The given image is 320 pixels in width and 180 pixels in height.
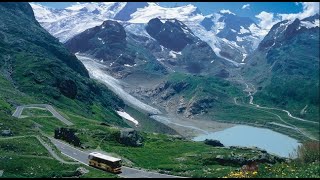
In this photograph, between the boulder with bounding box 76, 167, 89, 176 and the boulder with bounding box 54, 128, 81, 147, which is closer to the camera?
the boulder with bounding box 76, 167, 89, 176

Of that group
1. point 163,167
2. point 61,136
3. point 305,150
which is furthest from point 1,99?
point 305,150

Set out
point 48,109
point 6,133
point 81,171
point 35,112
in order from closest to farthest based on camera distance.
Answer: point 81,171 < point 6,133 < point 35,112 < point 48,109

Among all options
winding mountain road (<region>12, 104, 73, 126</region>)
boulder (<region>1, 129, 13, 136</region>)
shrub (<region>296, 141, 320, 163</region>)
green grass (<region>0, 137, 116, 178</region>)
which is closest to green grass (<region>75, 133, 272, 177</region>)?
green grass (<region>0, 137, 116, 178</region>)

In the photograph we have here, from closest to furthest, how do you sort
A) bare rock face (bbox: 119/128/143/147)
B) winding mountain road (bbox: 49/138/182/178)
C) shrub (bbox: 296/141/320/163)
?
shrub (bbox: 296/141/320/163) → winding mountain road (bbox: 49/138/182/178) → bare rock face (bbox: 119/128/143/147)

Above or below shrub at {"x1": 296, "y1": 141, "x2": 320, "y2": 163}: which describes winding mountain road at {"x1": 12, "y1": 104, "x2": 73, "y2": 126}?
below

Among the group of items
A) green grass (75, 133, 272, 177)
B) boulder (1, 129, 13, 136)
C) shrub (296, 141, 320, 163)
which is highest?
shrub (296, 141, 320, 163)

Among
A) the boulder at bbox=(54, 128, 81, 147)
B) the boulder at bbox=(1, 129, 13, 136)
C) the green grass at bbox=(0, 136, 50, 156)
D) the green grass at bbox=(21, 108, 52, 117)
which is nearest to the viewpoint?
the green grass at bbox=(0, 136, 50, 156)

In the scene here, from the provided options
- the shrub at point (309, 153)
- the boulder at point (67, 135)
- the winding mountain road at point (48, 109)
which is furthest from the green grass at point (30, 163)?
the winding mountain road at point (48, 109)

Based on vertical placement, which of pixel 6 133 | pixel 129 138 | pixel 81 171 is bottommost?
pixel 81 171

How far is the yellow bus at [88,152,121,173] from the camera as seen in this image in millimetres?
80625

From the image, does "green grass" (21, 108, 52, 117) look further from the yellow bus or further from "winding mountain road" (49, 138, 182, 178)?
the yellow bus

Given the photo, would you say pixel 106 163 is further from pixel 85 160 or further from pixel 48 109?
pixel 48 109

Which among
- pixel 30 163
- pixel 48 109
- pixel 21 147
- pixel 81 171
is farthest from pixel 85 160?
pixel 48 109

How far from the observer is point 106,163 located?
81.3m
